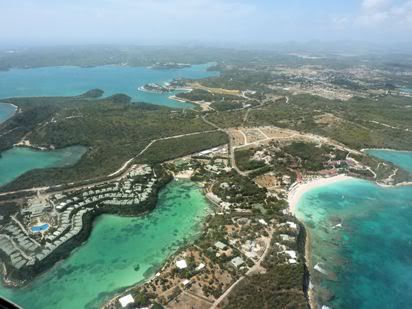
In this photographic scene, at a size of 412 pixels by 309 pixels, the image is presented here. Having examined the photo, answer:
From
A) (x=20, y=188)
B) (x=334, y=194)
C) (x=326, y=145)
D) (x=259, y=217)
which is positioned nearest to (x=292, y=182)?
(x=334, y=194)

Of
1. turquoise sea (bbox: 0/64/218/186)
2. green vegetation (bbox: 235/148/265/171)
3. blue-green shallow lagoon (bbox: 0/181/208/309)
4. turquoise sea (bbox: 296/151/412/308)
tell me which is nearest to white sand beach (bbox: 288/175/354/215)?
turquoise sea (bbox: 296/151/412/308)

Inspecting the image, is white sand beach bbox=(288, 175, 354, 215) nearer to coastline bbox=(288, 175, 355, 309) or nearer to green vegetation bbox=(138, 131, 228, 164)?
coastline bbox=(288, 175, 355, 309)

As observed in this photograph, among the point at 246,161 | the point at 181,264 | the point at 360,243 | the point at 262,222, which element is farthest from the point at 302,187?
the point at 181,264

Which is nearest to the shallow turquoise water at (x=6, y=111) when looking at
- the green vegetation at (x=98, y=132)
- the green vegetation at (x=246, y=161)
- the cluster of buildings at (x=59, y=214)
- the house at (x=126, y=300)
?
the green vegetation at (x=98, y=132)

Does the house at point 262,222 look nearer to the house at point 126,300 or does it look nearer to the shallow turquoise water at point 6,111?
the house at point 126,300

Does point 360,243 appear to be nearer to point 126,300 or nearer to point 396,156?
point 126,300
